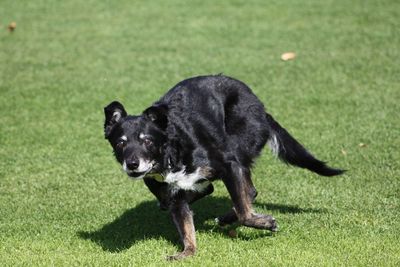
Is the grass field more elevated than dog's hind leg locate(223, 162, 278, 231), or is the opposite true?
dog's hind leg locate(223, 162, 278, 231)

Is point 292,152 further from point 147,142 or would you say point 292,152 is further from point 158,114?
point 147,142

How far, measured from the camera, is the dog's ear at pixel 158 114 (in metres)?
5.47

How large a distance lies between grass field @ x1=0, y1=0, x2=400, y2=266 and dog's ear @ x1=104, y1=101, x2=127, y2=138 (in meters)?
1.16

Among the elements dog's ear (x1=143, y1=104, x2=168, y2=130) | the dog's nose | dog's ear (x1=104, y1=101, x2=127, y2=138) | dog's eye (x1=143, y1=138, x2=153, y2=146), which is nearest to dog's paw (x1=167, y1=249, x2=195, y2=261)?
the dog's nose

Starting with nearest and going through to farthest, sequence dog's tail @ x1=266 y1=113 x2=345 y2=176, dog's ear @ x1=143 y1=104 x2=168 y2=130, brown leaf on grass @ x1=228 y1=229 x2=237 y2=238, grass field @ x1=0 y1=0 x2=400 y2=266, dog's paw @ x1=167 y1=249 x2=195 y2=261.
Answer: dog's paw @ x1=167 y1=249 x2=195 y2=261 < dog's ear @ x1=143 y1=104 x2=168 y2=130 < grass field @ x1=0 y1=0 x2=400 y2=266 < brown leaf on grass @ x1=228 y1=229 x2=237 y2=238 < dog's tail @ x1=266 y1=113 x2=345 y2=176

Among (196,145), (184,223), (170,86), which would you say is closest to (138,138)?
(196,145)

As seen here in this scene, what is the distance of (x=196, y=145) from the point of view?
565 centimetres

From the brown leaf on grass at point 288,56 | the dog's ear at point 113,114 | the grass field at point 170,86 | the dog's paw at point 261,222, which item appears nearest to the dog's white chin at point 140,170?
the dog's ear at point 113,114

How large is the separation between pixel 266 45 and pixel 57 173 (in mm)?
6575

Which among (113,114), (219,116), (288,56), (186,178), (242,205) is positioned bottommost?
(288,56)

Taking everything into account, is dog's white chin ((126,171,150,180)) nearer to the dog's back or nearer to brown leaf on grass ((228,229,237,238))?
the dog's back

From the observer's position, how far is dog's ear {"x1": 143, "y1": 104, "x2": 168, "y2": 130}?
547cm

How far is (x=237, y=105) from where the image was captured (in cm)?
620

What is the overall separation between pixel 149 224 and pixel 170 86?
4848 millimetres
